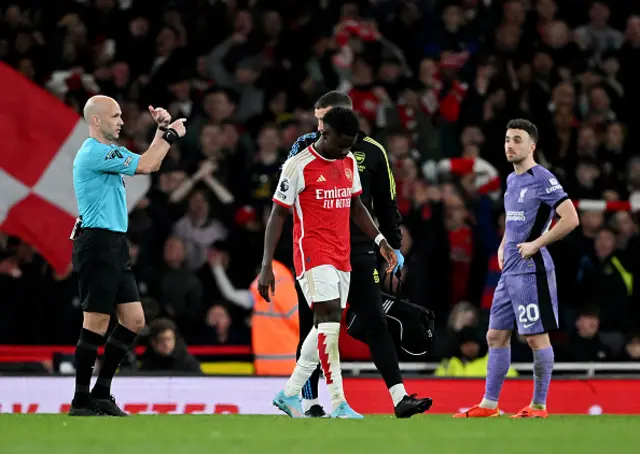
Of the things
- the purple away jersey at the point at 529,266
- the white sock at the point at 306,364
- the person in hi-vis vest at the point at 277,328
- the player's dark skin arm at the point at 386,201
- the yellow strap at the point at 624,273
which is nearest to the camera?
the white sock at the point at 306,364

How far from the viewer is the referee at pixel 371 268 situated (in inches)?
359

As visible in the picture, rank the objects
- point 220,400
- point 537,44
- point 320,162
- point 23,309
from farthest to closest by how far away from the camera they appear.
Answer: point 537,44 → point 23,309 → point 220,400 → point 320,162

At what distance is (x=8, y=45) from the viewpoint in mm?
17656

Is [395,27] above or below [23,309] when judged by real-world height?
above

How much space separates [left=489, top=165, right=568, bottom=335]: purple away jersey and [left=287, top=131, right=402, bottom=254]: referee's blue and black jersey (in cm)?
86

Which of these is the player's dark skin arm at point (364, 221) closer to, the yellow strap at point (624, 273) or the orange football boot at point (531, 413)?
the orange football boot at point (531, 413)

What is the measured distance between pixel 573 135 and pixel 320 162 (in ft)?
26.9

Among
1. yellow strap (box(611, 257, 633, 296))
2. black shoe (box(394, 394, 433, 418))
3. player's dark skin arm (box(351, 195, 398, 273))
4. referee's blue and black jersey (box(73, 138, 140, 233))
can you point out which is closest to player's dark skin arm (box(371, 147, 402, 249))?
player's dark skin arm (box(351, 195, 398, 273))

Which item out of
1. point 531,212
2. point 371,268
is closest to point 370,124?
point 531,212

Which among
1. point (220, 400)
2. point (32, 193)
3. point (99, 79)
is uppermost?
point (99, 79)

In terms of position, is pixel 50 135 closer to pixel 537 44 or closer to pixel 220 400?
pixel 220 400

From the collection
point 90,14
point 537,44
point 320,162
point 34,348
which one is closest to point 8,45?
point 90,14

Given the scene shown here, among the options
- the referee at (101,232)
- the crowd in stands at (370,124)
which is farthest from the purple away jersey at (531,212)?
the crowd in stands at (370,124)

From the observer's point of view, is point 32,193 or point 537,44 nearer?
point 32,193
